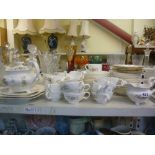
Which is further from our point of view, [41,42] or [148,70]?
[41,42]

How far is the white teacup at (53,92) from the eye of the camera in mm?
627

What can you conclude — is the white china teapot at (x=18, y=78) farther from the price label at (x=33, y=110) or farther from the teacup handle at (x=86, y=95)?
the teacup handle at (x=86, y=95)

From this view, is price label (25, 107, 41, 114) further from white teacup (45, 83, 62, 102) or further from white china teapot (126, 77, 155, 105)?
white china teapot (126, 77, 155, 105)

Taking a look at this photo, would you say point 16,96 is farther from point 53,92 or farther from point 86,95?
point 86,95

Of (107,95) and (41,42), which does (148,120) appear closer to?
(107,95)

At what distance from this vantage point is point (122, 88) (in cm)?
71

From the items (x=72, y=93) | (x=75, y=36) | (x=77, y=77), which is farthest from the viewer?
(x=75, y=36)

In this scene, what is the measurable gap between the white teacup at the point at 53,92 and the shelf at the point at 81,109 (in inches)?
0.8

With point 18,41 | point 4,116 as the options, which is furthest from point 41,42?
point 4,116

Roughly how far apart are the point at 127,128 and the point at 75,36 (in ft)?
4.38

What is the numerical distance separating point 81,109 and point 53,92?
11 cm

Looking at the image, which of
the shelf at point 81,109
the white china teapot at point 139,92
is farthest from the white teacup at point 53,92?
the white china teapot at point 139,92

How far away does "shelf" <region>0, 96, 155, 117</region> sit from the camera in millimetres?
589

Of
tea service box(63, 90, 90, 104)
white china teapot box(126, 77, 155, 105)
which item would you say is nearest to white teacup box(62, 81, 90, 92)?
tea service box(63, 90, 90, 104)
